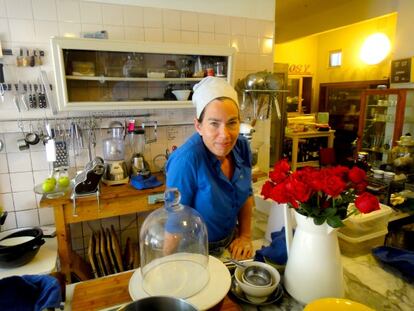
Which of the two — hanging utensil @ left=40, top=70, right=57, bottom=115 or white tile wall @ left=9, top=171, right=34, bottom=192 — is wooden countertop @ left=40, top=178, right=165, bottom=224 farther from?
hanging utensil @ left=40, top=70, right=57, bottom=115

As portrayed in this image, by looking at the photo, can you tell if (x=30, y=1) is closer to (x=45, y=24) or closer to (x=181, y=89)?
(x=45, y=24)

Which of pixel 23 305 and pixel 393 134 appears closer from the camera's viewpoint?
pixel 23 305

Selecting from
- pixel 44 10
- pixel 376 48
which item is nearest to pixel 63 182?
pixel 44 10

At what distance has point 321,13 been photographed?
3.94 metres

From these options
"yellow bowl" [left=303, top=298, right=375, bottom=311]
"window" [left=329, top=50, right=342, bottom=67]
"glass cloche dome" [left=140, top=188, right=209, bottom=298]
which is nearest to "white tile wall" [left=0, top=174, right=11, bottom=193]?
"glass cloche dome" [left=140, top=188, right=209, bottom=298]

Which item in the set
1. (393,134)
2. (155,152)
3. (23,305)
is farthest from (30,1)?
(393,134)

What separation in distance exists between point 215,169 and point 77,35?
5.34 ft

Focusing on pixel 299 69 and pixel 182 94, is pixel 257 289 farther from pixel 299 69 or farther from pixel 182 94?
pixel 299 69

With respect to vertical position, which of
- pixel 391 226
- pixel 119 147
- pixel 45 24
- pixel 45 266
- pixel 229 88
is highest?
pixel 45 24

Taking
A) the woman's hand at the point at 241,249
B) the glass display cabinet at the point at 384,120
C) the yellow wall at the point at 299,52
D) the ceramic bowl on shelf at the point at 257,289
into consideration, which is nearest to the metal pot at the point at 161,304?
the ceramic bowl on shelf at the point at 257,289

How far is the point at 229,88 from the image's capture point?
1.03 meters

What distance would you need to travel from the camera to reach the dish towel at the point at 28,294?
27.4 inches

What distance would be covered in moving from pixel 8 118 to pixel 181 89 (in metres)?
1.21

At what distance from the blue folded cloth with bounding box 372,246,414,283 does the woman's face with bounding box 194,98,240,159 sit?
634mm
